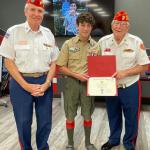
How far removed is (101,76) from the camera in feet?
9.46

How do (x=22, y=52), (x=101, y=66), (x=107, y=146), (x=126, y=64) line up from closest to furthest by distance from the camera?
(x=22, y=52)
(x=101, y=66)
(x=126, y=64)
(x=107, y=146)

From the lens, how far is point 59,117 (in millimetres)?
4633

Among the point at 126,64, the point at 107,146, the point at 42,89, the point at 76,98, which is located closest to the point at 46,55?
the point at 42,89

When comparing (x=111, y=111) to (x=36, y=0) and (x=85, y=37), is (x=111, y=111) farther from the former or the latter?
(x=36, y=0)

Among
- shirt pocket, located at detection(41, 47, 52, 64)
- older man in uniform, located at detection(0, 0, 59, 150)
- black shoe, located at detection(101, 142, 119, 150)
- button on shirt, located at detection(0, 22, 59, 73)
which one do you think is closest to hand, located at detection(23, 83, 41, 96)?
older man in uniform, located at detection(0, 0, 59, 150)

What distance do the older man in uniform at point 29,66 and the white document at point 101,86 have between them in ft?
1.39

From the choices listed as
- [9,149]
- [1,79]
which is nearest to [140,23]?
[1,79]

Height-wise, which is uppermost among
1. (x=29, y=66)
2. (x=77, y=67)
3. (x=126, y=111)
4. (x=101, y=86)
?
(x=29, y=66)

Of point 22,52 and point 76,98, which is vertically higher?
point 22,52

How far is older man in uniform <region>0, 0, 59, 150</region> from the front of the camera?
2.46m

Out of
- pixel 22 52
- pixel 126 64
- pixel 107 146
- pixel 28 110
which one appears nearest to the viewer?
pixel 22 52

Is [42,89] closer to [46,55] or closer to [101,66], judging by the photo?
[46,55]

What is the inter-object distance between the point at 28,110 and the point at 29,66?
387 millimetres

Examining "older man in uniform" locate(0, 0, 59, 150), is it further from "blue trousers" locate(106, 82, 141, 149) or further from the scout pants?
"blue trousers" locate(106, 82, 141, 149)
